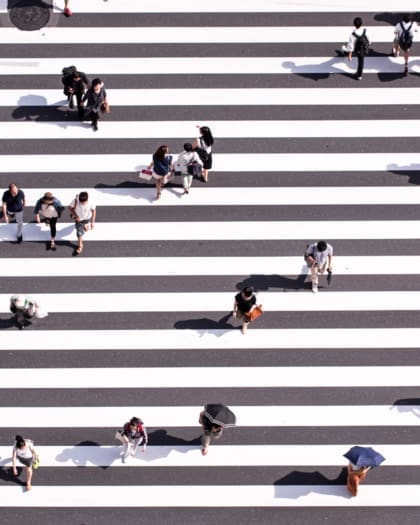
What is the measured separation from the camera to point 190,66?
2256 cm

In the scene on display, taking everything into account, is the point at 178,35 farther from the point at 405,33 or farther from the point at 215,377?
the point at 215,377

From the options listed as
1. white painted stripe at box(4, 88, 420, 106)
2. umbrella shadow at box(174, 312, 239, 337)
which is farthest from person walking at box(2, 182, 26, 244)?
umbrella shadow at box(174, 312, 239, 337)

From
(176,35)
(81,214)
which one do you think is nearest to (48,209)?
(81,214)

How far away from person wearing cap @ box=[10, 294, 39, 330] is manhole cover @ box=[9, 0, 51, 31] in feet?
24.8

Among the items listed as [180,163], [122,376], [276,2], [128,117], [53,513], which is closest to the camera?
[53,513]

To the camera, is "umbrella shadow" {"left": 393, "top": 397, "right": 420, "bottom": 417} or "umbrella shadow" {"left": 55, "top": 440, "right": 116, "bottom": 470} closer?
"umbrella shadow" {"left": 55, "top": 440, "right": 116, "bottom": 470}

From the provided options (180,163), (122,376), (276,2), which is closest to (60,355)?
(122,376)

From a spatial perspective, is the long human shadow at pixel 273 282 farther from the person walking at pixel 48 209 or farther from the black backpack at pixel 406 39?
the black backpack at pixel 406 39

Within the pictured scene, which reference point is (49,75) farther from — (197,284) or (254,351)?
(254,351)

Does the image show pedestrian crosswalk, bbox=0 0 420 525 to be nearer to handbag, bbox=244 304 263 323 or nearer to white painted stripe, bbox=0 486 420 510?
white painted stripe, bbox=0 486 420 510

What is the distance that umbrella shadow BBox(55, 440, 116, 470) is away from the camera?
1814cm

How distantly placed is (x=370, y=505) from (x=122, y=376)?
5351mm

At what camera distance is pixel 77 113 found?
2191 centimetres

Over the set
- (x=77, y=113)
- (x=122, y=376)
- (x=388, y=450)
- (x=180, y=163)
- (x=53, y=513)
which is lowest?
(x=53, y=513)
